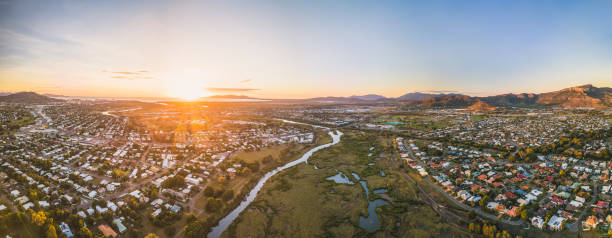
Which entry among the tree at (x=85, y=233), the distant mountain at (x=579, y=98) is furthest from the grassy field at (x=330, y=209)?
the distant mountain at (x=579, y=98)

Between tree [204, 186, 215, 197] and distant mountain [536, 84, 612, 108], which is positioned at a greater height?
distant mountain [536, 84, 612, 108]

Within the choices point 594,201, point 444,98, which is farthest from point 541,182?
point 444,98

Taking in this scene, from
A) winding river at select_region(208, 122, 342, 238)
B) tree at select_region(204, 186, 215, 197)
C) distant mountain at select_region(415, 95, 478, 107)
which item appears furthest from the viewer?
distant mountain at select_region(415, 95, 478, 107)

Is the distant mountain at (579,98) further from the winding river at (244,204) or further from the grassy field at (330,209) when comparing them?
the winding river at (244,204)

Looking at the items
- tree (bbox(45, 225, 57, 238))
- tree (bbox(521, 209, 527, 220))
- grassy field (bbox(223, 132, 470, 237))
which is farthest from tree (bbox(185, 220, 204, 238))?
tree (bbox(521, 209, 527, 220))

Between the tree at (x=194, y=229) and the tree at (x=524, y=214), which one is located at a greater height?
the tree at (x=524, y=214)

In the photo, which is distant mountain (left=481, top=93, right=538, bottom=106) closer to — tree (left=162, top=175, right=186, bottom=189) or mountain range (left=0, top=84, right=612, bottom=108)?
mountain range (left=0, top=84, right=612, bottom=108)

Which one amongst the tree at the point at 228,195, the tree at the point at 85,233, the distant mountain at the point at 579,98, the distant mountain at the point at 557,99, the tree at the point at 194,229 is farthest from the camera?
the distant mountain at the point at 557,99

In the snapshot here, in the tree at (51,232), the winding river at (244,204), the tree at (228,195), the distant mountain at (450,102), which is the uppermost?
the distant mountain at (450,102)

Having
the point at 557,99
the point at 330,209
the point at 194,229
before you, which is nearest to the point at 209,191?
the point at 194,229
